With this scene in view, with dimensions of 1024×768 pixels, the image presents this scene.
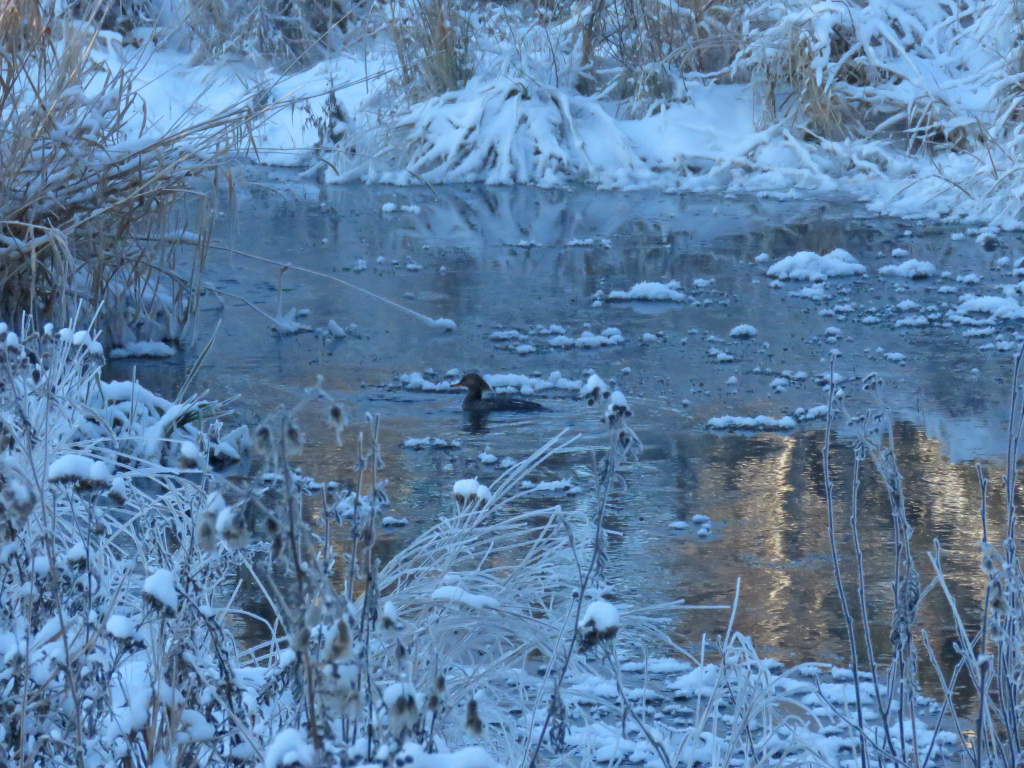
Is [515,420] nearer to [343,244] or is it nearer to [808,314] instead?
[808,314]

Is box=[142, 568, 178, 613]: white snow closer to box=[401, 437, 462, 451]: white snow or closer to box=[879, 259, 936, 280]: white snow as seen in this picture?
box=[401, 437, 462, 451]: white snow

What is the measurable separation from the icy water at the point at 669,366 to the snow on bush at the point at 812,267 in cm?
16

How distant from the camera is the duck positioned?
639 cm

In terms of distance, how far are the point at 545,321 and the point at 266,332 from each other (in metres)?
1.59

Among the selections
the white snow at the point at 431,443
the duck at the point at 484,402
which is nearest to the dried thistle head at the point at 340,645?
the white snow at the point at 431,443

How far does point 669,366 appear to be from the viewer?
7180 millimetres

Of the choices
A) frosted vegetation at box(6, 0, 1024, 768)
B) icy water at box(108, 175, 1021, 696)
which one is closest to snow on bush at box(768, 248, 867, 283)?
frosted vegetation at box(6, 0, 1024, 768)

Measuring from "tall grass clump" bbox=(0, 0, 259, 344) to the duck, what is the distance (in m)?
1.47

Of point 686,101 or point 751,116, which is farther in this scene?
point 686,101

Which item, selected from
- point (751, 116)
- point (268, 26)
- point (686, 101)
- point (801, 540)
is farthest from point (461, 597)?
point (268, 26)

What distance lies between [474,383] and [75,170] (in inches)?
79.6

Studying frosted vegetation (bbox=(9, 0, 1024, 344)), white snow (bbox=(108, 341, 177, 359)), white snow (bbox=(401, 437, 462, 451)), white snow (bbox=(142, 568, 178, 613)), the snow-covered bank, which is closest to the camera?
white snow (bbox=(142, 568, 178, 613))

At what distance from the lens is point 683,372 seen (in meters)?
7.06

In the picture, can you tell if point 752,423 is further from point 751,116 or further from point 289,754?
point 751,116
